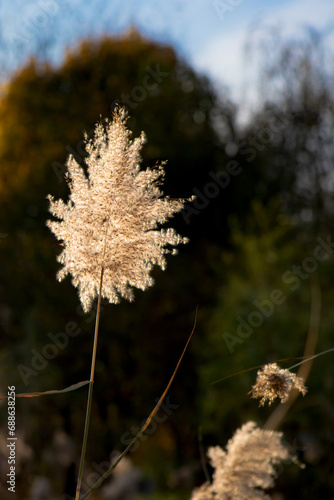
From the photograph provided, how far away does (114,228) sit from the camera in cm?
122

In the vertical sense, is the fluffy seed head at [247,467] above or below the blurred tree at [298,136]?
below

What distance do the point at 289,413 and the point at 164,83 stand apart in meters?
4.60

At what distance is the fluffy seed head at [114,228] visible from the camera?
3.99ft

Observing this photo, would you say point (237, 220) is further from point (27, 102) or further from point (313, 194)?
point (27, 102)

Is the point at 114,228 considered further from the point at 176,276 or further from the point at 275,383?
the point at 176,276

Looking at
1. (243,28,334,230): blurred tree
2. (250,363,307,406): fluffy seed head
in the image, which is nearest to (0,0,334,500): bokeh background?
(243,28,334,230): blurred tree

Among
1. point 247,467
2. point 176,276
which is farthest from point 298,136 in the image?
point 247,467

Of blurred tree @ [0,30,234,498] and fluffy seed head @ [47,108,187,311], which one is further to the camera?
blurred tree @ [0,30,234,498]

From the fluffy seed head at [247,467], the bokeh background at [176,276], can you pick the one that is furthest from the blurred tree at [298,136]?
the fluffy seed head at [247,467]

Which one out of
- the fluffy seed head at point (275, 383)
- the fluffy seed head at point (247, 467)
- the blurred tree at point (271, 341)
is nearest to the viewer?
the fluffy seed head at point (275, 383)

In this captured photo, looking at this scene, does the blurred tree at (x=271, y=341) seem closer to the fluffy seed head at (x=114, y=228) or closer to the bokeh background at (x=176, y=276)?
the bokeh background at (x=176, y=276)

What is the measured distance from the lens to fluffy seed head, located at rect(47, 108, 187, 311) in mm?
1215

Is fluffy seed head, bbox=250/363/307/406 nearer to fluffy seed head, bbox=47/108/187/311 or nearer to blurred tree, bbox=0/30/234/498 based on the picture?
fluffy seed head, bbox=47/108/187/311

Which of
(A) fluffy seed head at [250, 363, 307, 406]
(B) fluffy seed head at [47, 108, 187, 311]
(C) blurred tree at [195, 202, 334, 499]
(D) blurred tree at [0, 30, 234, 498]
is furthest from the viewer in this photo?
(D) blurred tree at [0, 30, 234, 498]
